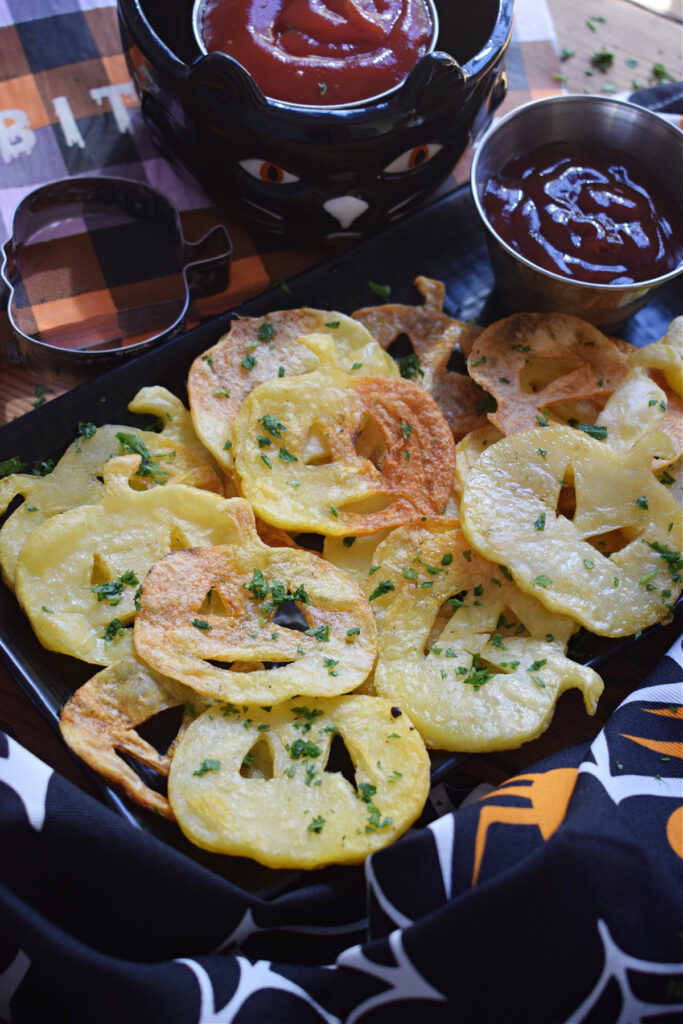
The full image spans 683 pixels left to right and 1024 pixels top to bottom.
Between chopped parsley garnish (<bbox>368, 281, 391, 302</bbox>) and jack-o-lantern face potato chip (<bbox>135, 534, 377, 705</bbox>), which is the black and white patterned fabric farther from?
chopped parsley garnish (<bbox>368, 281, 391, 302</bbox>)

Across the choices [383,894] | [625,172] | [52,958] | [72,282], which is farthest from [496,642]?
[72,282]

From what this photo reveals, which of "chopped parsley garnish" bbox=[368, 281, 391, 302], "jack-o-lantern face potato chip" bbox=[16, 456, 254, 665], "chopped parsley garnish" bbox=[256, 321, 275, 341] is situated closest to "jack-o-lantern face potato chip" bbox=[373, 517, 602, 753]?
"jack-o-lantern face potato chip" bbox=[16, 456, 254, 665]

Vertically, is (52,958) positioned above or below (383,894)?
above

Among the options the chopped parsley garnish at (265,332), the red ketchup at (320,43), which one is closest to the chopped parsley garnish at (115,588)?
the chopped parsley garnish at (265,332)

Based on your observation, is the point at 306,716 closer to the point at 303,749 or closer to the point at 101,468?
the point at 303,749

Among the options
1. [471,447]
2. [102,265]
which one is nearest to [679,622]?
[471,447]

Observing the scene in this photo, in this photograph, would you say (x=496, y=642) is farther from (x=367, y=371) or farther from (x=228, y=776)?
(x=367, y=371)

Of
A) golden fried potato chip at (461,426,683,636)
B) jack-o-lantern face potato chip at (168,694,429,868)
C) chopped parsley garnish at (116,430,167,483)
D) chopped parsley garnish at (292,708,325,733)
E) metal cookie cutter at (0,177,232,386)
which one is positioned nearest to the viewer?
jack-o-lantern face potato chip at (168,694,429,868)
